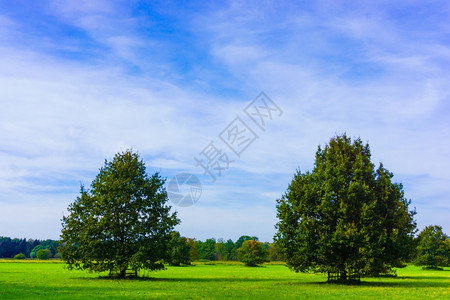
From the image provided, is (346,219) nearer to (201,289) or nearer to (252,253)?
(201,289)

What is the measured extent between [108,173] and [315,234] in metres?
26.0

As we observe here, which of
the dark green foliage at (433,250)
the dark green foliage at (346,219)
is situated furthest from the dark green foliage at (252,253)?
the dark green foliage at (346,219)

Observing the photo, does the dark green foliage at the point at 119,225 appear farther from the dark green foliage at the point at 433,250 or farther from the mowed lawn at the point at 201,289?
the dark green foliage at the point at 433,250

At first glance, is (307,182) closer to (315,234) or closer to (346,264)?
(315,234)

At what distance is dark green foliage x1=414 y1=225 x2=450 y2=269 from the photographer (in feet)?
379

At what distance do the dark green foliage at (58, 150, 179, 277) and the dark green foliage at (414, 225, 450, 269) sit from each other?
309 ft

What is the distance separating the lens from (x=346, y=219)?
40062 millimetres

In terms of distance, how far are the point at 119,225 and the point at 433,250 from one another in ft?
346

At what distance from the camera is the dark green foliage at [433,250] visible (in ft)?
379

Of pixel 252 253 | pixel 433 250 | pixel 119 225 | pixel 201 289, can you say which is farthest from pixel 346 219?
pixel 433 250

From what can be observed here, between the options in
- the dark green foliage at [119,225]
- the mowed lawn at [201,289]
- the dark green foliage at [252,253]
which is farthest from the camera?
the dark green foliage at [252,253]

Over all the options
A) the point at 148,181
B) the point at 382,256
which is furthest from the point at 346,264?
the point at 148,181

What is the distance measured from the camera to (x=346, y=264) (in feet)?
128

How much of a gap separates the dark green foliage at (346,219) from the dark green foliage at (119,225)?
1501 centimetres
